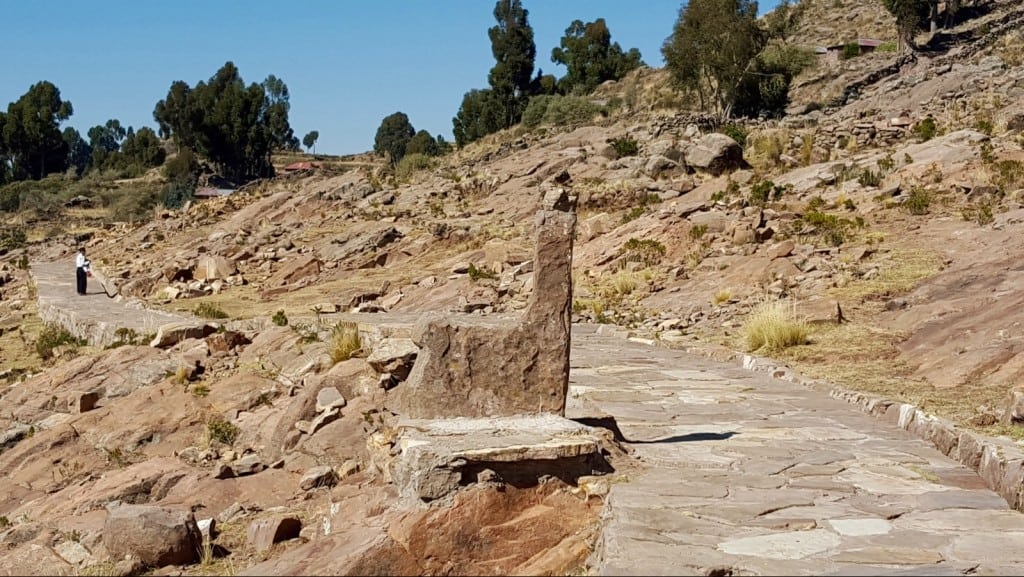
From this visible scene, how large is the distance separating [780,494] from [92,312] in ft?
54.0

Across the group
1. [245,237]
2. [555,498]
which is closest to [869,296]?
[555,498]

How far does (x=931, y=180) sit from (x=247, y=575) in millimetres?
15796

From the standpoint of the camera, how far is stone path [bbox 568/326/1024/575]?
4293 mm

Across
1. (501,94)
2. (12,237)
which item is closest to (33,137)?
(12,237)

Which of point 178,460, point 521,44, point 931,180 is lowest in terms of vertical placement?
point 178,460

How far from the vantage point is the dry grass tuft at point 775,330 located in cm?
1077

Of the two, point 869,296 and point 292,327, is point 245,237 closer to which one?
point 292,327

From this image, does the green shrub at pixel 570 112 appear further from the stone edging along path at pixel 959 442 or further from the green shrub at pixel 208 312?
the stone edging along path at pixel 959 442

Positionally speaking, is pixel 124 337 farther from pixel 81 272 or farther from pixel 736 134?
pixel 736 134

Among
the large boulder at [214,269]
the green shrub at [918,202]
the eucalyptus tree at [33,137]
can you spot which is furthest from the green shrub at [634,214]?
the eucalyptus tree at [33,137]

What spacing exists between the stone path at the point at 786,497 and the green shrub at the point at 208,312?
1093 centimetres

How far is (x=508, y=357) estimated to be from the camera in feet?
20.0

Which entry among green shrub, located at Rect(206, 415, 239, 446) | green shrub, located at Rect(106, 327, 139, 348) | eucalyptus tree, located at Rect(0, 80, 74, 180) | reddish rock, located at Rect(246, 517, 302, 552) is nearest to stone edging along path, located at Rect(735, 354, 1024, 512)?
reddish rock, located at Rect(246, 517, 302, 552)

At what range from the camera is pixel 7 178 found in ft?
208
